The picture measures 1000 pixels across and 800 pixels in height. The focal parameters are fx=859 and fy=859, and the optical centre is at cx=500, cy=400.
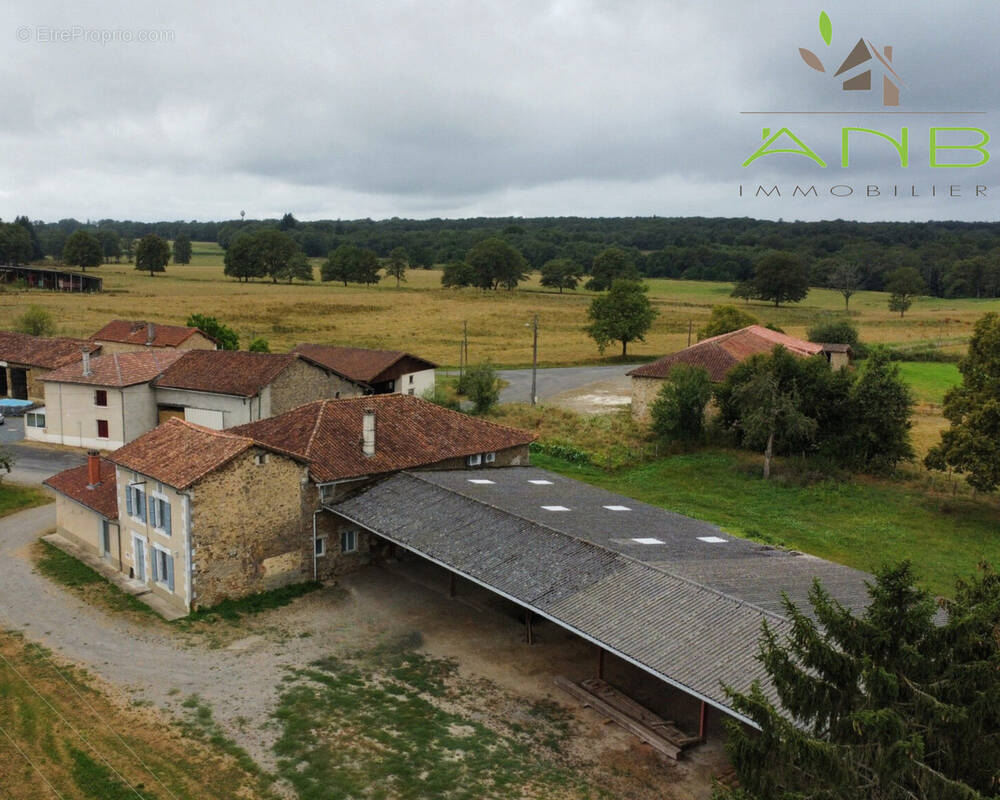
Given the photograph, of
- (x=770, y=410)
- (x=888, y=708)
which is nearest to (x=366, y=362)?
(x=770, y=410)

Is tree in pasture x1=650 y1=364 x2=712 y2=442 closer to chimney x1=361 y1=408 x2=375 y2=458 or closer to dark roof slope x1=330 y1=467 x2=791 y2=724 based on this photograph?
chimney x1=361 y1=408 x2=375 y2=458

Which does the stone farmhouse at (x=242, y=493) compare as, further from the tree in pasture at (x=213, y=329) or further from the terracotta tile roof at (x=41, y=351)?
the tree in pasture at (x=213, y=329)

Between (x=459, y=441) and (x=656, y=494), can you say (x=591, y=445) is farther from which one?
(x=459, y=441)

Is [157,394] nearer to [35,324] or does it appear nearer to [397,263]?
[35,324]

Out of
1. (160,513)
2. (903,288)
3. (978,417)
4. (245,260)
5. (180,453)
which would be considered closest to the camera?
(160,513)

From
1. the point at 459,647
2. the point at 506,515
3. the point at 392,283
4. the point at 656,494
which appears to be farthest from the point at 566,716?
the point at 392,283

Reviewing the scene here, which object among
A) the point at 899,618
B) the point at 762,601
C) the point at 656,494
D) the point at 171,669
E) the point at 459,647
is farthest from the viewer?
the point at 656,494
